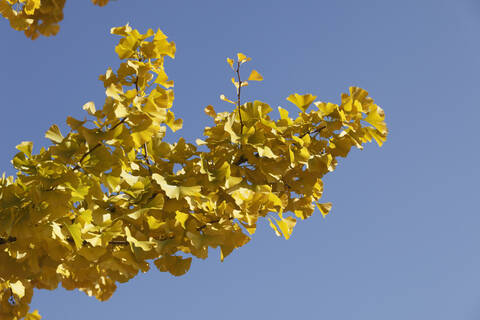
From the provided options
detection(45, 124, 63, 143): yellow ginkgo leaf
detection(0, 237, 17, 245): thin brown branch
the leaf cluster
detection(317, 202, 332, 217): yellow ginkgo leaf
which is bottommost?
detection(0, 237, 17, 245): thin brown branch

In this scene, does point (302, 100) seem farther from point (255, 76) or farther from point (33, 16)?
point (33, 16)

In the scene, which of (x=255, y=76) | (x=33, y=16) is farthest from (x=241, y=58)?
(x=33, y=16)

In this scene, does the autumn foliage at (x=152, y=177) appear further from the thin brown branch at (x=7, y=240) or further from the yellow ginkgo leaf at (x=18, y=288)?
the yellow ginkgo leaf at (x=18, y=288)

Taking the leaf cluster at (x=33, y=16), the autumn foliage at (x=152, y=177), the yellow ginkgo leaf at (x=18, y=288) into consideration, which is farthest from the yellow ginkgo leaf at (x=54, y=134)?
the yellow ginkgo leaf at (x=18, y=288)

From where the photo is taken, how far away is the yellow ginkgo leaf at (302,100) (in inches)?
88.4

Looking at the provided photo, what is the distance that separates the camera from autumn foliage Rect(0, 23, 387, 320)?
1.80 metres

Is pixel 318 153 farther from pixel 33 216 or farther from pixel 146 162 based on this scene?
pixel 33 216

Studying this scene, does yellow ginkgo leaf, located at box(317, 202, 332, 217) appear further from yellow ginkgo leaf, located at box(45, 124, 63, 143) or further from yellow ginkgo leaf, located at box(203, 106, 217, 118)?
yellow ginkgo leaf, located at box(45, 124, 63, 143)

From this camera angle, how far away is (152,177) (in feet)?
6.16

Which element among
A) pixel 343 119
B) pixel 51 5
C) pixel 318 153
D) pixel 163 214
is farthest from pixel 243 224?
pixel 51 5

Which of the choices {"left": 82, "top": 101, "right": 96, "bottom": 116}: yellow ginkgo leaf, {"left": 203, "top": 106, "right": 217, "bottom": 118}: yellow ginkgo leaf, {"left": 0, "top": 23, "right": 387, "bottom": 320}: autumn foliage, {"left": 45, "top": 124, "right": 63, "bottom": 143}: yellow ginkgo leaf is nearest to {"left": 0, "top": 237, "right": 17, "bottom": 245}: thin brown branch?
{"left": 0, "top": 23, "right": 387, "bottom": 320}: autumn foliage

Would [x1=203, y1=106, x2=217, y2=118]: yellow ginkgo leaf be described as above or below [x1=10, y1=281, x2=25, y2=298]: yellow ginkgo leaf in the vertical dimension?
above

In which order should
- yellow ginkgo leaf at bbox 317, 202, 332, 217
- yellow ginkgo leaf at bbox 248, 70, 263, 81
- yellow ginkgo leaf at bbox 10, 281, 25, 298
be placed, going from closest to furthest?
yellow ginkgo leaf at bbox 248, 70, 263, 81 → yellow ginkgo leaf at bbox 317, 202, 332, 217 → yellow ginkgo leaf at bbox 10, 281, 25, 298

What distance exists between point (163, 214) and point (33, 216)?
0.52 metres
